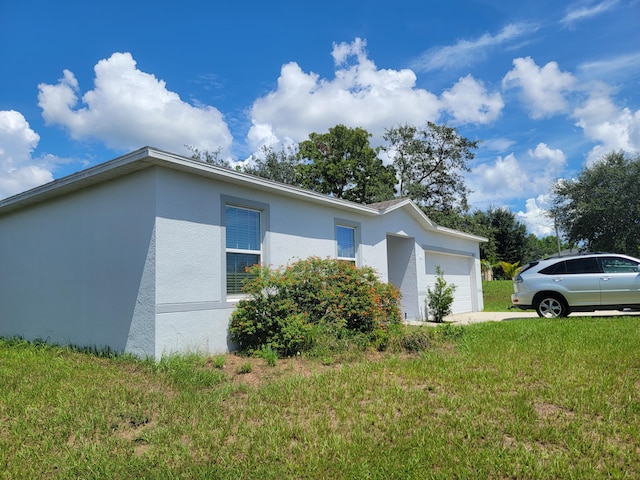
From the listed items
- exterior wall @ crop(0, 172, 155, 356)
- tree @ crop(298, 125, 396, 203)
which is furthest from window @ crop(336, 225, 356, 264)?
tree @ crop(298, 125, 396, 203)

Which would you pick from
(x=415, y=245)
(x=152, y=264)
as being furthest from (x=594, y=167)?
Result: (x=152, y=264)

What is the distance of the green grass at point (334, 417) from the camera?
11.4ft

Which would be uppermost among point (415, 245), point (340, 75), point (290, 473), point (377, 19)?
point (340, 75)

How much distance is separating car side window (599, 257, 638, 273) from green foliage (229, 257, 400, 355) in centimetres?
620

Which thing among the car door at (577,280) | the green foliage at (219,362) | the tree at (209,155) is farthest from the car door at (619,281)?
the tree at (209,155)

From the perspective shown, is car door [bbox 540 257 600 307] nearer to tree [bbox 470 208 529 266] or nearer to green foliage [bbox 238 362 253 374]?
green foliage [bbox 238 362 253 374]

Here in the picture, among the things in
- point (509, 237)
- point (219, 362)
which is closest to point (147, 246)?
point (219, 362)

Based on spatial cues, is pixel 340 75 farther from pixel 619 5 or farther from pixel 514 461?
pixel 514 461

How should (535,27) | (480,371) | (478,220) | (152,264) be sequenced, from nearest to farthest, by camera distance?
1. (480,371)
2. (152,264)
3. (535,27)
4. (478,220)

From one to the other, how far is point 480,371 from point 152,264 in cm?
522

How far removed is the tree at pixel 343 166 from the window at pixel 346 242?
16.3 meters

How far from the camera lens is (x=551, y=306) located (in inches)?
452

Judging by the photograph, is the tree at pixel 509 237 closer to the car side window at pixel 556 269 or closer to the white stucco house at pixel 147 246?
the car side window at pixel 556 269

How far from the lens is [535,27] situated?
9562 mm
